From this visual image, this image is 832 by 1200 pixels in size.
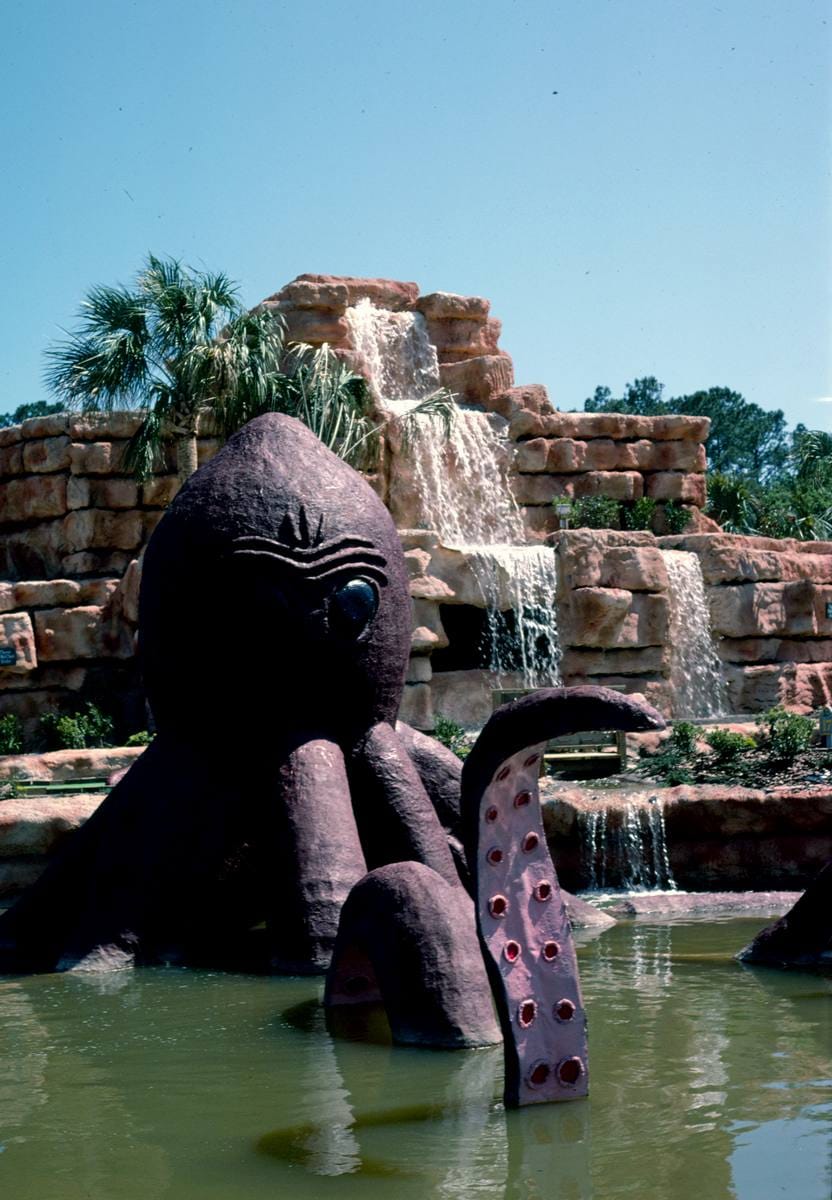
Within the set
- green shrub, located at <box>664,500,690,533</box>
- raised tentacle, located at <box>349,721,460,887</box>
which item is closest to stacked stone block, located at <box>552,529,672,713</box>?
green shrub, located at <box>664,500,690,533</box>

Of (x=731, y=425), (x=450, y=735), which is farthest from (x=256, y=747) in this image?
(x=731, y=425)

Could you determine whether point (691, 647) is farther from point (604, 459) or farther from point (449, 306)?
point (449, 306)

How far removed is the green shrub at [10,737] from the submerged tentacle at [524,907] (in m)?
16.4

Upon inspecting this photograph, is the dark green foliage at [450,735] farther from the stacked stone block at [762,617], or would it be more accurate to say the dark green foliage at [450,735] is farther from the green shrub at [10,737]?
the stacked stone block at [762,617]

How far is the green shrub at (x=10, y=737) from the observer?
797 inches

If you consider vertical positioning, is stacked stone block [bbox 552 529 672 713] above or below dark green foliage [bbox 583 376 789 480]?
below

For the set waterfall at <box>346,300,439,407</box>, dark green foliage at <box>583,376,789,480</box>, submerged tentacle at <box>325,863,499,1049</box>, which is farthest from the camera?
dark green foliage at <box>583,376,789,480</box>

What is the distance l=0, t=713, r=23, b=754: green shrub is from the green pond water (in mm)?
13430

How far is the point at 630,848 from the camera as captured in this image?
1070 cm

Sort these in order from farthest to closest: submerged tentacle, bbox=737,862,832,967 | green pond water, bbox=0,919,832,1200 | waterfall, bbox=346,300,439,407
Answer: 1. waterfall, bbox=346,300,439,407
2. submerged tentacle, bbox=737,862,832,967
3. green pond water, bbox=0,919,832,1200

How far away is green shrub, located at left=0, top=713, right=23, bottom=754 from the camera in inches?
797

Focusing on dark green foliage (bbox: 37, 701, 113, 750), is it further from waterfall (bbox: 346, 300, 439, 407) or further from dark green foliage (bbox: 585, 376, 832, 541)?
dark green foliage (bbox: 585, 376, 832, 541)

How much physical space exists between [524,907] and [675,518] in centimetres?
2073

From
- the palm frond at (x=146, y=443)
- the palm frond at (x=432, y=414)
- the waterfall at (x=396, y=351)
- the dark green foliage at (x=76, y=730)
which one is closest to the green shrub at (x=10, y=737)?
the dark green foliage at (x=76, y=730)
